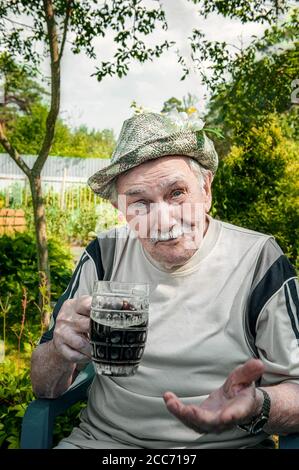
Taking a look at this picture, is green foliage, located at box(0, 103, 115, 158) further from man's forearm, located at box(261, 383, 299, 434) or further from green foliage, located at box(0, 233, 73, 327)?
man's forearm, located at box(261, 383, 299, 434)

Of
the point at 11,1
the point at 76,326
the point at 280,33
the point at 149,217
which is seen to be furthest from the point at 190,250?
the point at 11,1

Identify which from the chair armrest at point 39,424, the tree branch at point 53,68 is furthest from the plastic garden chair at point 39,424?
the tree branch at point 53,68

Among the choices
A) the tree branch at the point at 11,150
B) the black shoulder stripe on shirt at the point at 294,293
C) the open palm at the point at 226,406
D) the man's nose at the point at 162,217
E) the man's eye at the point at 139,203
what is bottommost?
the open palm at the point at 226,406

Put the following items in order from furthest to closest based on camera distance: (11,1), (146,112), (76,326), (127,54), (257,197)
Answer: (257,197)
(11,1)
(127,54)
(146,112)
(76,326)

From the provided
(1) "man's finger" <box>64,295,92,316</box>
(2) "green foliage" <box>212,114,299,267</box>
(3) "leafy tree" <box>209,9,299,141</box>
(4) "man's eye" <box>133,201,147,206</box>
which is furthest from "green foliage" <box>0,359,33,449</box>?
(2) "green foliage" <box>212,114,299,267</box>

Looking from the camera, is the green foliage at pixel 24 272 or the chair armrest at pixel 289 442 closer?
the chair armrest at pixel 289 442

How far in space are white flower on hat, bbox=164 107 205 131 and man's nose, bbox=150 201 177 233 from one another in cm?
29

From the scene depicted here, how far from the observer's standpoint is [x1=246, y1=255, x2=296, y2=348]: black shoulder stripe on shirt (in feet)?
6.73

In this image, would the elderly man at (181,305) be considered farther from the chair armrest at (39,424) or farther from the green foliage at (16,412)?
the green foliage at (16,412)

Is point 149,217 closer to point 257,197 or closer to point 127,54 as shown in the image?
point 127,54

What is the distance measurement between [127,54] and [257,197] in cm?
226

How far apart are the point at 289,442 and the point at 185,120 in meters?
1.10

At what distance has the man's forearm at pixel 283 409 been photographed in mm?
1859

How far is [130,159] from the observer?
7.02ft
